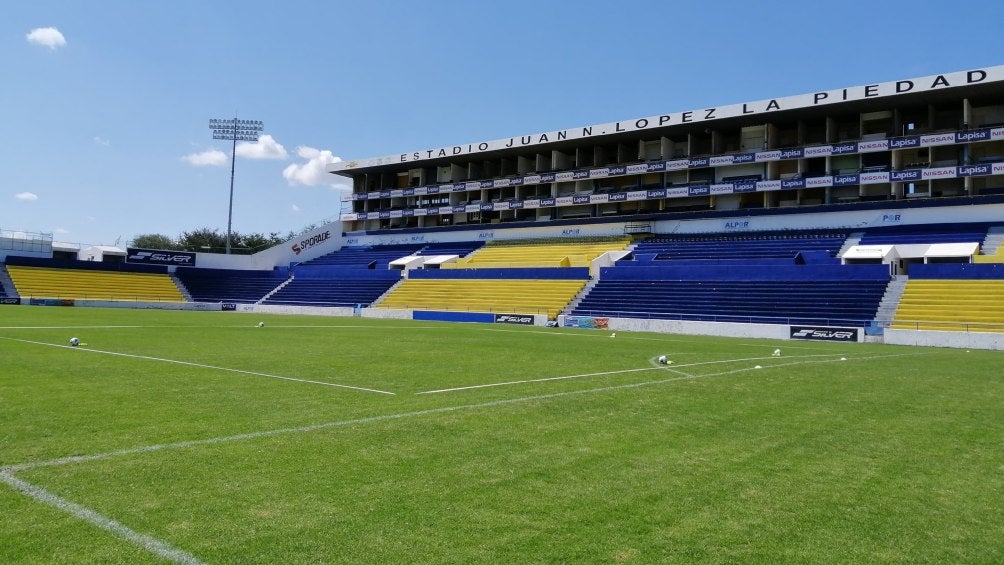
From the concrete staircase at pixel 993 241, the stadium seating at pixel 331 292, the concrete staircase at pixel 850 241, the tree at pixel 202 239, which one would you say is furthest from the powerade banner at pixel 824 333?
the tree at pixel 202 239

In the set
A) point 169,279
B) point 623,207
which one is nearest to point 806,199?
point 623,207

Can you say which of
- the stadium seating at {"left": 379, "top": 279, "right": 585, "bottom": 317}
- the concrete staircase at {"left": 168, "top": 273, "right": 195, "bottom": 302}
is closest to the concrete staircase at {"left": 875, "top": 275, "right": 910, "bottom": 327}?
the stadium seating at {"left": 379, "top": 279, "right": 585, "bottom": 317}

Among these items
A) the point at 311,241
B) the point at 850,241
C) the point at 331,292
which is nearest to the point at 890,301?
the point at 850,241

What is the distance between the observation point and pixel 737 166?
171 feet

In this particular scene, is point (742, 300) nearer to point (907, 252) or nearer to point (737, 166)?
point (907, 252)

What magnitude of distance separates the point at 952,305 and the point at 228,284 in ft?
191

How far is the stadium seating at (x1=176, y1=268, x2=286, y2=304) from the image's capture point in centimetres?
6012

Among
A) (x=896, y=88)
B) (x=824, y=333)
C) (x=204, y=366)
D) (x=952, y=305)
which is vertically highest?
(x=896, y=88)

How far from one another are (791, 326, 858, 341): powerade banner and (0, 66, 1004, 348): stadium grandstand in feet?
0.44

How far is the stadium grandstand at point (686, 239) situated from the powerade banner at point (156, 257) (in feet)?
0.71

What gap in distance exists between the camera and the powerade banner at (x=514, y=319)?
39.5 m

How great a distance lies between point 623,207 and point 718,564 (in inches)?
2236

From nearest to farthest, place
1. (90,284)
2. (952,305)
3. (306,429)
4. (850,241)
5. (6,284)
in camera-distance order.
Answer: (306,429) < (952,305) < (850,241) < (6,284) < (90,284)

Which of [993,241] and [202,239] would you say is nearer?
[993,241]
